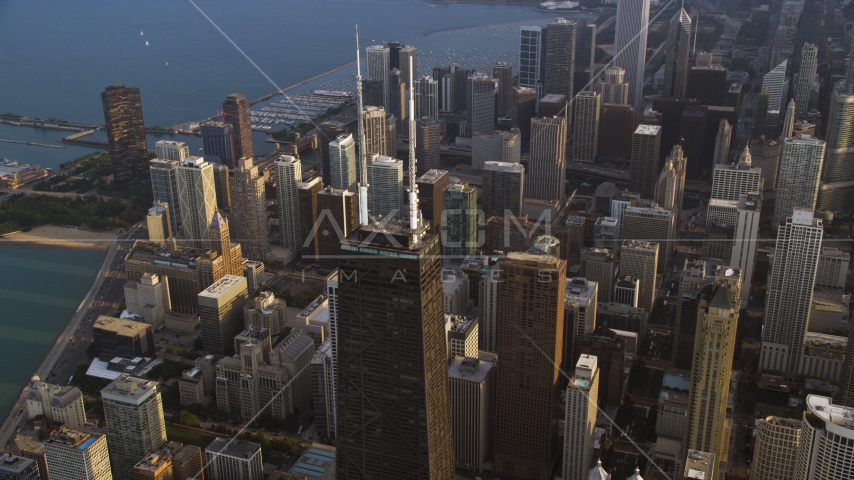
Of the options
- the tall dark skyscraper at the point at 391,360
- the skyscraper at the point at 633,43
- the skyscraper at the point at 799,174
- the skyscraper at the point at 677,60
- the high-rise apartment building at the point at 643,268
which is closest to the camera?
the tall dark skyscraper at the point at 391,360

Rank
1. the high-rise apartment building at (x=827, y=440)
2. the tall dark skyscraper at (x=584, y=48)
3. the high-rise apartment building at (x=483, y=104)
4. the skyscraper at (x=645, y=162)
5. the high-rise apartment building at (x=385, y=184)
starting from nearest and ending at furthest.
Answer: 1. the high-rise apartment building at (x=827, y=440)
2. the high-rise apartment building at (x=385, y=184)
3. the skyscraper at (x=645, y=162)
4. the high-rise apartment building at (x=483, y=104)
5. the tall dark skyscraper at (x=584, y=48)

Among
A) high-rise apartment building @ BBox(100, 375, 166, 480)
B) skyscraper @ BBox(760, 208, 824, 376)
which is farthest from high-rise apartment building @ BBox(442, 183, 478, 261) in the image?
high-rise apartment building @ BBox(100, 375, 166, 480)

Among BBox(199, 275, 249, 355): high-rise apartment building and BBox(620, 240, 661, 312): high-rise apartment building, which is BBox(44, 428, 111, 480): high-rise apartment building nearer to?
BBox(199, 275, 249, 355): high-rise apartment building

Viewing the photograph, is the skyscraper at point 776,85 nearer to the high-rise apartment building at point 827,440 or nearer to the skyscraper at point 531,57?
the skyscraper at point 531,57

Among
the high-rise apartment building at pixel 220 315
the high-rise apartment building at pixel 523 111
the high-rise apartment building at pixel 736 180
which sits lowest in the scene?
the high-rise apartment building at pixel 220 315

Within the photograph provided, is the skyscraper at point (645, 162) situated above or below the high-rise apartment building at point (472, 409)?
above

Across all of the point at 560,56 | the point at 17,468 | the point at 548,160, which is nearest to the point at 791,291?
the point at 548,160

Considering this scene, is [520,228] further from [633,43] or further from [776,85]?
[633,43]

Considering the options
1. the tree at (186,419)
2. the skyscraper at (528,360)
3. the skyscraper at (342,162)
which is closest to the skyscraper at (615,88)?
→ the skyscraper at (342,162)
